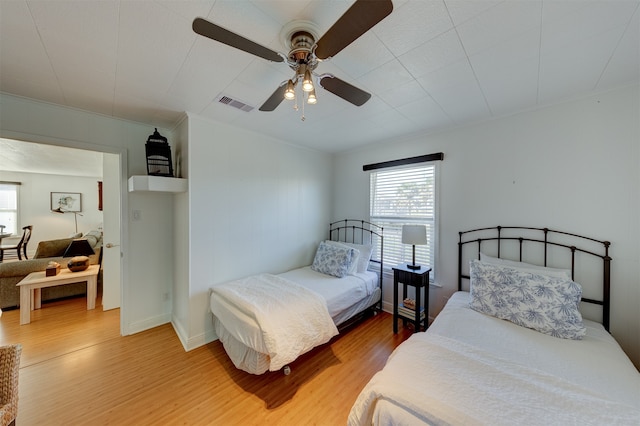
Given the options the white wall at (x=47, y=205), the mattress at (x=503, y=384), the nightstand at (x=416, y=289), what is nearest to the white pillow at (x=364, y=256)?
the nightstand at (x=416, y=289)

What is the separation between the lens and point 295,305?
2084 millimetres

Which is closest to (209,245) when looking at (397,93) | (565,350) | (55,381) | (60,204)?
(55,381)

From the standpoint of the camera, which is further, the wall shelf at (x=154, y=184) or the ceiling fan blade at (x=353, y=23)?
the wall shelf at (x=154, y=184)

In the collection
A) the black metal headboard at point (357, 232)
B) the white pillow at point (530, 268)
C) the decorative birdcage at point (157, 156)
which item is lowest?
the white pillow at point (530, 268)

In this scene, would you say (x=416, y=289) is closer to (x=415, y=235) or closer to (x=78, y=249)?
(x=415, y=235)

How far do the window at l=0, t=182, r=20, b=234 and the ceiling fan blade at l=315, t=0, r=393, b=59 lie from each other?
9630mm

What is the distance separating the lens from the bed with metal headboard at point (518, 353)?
3.30 ft

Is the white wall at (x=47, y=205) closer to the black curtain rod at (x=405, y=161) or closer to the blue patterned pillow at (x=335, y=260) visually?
the blue patterned pillow at (x=335, y=260)

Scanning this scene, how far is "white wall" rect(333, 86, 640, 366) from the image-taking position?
6.04 ft

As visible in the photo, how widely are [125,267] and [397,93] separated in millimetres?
3464

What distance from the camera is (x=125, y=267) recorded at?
2643 millimetres

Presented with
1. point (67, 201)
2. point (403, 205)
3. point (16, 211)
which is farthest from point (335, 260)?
point (16, 211)

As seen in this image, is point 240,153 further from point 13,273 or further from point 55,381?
point 13,273

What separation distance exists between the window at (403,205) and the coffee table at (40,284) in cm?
429
